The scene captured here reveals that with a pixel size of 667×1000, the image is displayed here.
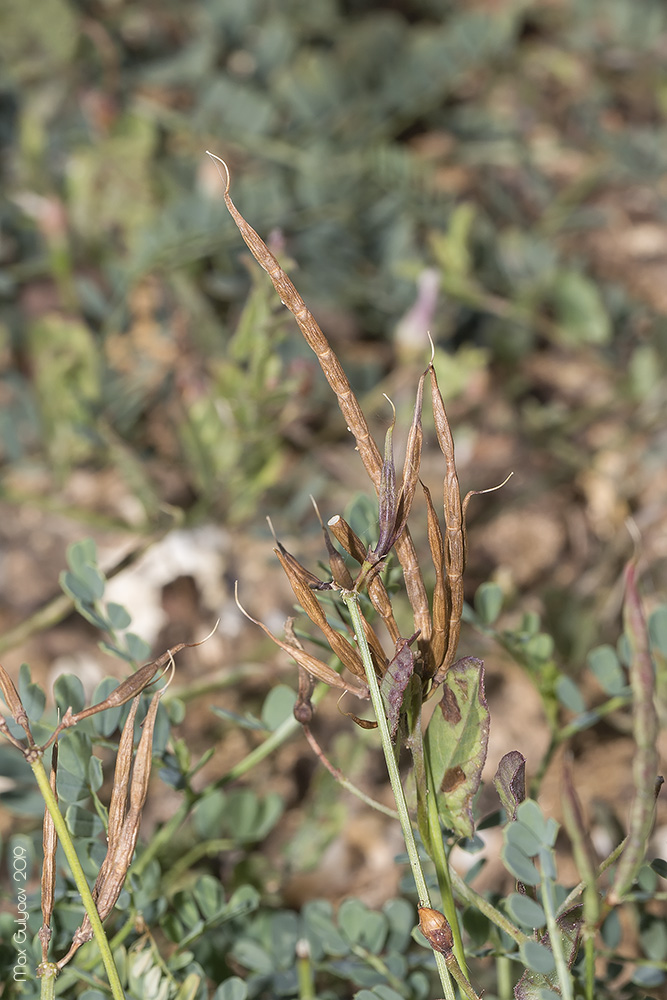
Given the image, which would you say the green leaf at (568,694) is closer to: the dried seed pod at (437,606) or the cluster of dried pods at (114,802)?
the dried seed pod at (437,606)

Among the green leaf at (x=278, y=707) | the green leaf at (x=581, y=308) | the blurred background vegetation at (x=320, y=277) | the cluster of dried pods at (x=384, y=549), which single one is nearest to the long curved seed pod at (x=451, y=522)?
the cluster of dried pods at (x=384, y=549)

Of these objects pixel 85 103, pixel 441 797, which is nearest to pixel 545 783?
pixel 441 797

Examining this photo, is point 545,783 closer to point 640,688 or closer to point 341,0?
point 640,688

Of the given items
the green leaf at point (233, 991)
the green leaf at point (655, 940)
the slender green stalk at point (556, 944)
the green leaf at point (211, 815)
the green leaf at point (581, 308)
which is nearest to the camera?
the slender green stalk at point (556, 944)

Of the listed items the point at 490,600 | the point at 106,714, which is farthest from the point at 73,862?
the point at 490,600

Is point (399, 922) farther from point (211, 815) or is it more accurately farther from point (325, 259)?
point (325, 259)

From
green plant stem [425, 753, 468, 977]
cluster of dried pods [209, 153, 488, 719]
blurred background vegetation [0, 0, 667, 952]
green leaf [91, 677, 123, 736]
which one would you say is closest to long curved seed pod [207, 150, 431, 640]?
cluster of dried pods [209, 153, 488, 719]
